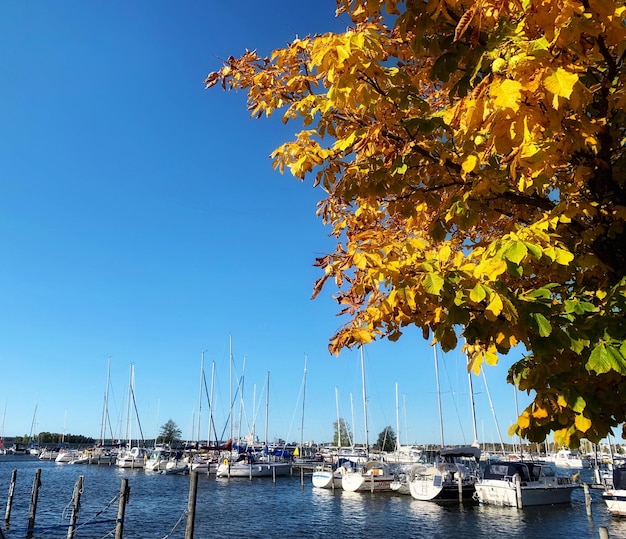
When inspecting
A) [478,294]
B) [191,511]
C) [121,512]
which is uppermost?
[478,294]

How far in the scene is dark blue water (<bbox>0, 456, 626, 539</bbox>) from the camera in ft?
87.6

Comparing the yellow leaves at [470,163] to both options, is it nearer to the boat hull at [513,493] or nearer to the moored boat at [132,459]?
the boat hull at [513,493]

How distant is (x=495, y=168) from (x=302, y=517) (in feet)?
111

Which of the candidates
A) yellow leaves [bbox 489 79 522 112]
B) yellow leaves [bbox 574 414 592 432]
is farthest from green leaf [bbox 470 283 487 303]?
yellow leaves [bbox 574 414 592 432]

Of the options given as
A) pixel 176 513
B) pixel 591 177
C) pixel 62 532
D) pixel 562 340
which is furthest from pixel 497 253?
pixel 176 513

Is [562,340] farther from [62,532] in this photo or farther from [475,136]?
[62,532]

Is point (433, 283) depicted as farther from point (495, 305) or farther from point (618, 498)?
point (618, 498)

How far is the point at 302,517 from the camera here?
1287 inches

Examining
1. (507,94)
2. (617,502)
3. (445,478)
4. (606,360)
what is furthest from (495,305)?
(445,478)

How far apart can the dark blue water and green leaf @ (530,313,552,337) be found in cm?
1991

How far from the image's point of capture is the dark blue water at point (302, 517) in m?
26.7

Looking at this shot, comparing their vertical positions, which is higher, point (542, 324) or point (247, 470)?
point (542, 324)

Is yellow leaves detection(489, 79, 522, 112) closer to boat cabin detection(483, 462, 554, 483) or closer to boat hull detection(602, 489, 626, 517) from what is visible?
boat hull detection(602, 489, 626, 517)

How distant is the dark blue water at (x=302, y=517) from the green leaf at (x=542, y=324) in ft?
65.3
